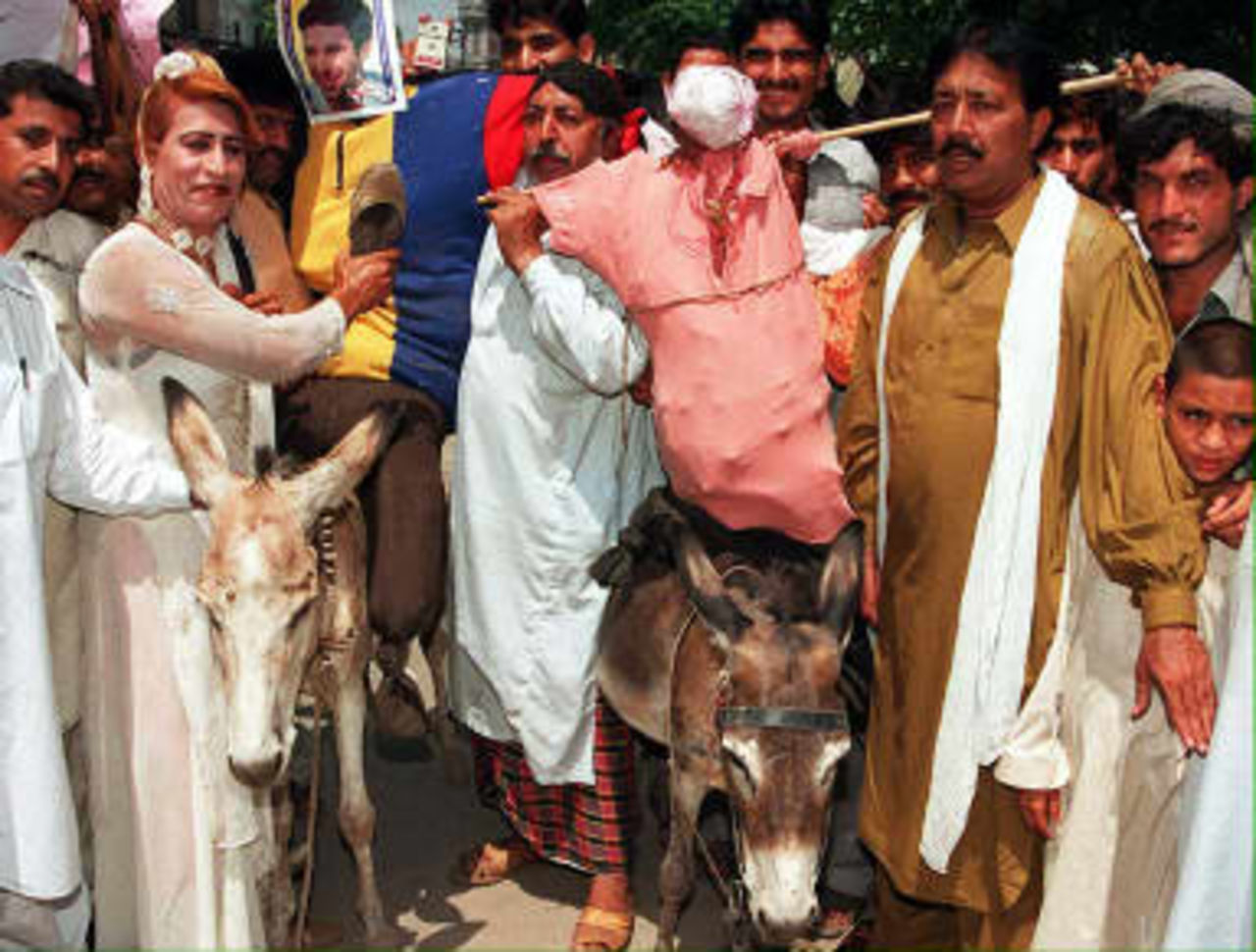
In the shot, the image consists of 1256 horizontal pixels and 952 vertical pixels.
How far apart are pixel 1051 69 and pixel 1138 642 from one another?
1545 mm

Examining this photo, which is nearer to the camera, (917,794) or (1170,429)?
(1170,429)

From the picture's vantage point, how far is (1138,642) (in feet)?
11.5

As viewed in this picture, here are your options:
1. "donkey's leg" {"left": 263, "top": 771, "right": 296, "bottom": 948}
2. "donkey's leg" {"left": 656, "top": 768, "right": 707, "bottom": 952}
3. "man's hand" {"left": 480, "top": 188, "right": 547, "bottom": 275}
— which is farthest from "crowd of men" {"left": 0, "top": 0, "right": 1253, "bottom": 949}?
"donkey's leg" {"left": 263, "top": 771, "right": 296, "bottom": 948}

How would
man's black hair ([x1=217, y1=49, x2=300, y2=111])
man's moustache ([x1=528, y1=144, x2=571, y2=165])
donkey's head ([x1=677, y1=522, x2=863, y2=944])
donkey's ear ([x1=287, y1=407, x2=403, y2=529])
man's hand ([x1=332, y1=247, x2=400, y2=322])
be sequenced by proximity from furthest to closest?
man's black hair ([x1=217, y1=49, x2=300, y2=111]), man's moustache ([x1=528, y1=144, x2=571, y2=165]), man's hand ([x1=332, y1=247, x2=400, y2=322]), donkey's ear ([x1=287, y1=407, x2=403, y2=529]), donkey's head ([x1=677, y1=522, x2=863, y2=944])

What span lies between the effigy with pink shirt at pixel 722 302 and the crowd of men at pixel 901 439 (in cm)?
7

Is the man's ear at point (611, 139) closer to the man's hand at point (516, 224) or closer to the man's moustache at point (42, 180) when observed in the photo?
the man's hand at point (516, 224)

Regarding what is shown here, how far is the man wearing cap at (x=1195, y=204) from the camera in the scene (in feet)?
11.7

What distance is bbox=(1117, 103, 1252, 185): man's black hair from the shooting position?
3.57m

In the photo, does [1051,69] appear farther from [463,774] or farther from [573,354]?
[463,774]

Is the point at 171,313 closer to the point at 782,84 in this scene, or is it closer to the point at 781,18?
the point at 782,84

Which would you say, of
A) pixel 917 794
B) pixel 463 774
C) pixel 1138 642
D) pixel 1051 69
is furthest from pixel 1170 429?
pixel 463 774

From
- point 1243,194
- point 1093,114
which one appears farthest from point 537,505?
point 1093,114

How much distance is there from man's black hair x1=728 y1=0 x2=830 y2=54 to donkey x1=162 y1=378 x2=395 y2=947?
2.09m

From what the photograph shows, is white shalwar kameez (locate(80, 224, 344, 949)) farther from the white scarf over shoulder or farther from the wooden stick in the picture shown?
the white scarf over shoulder
